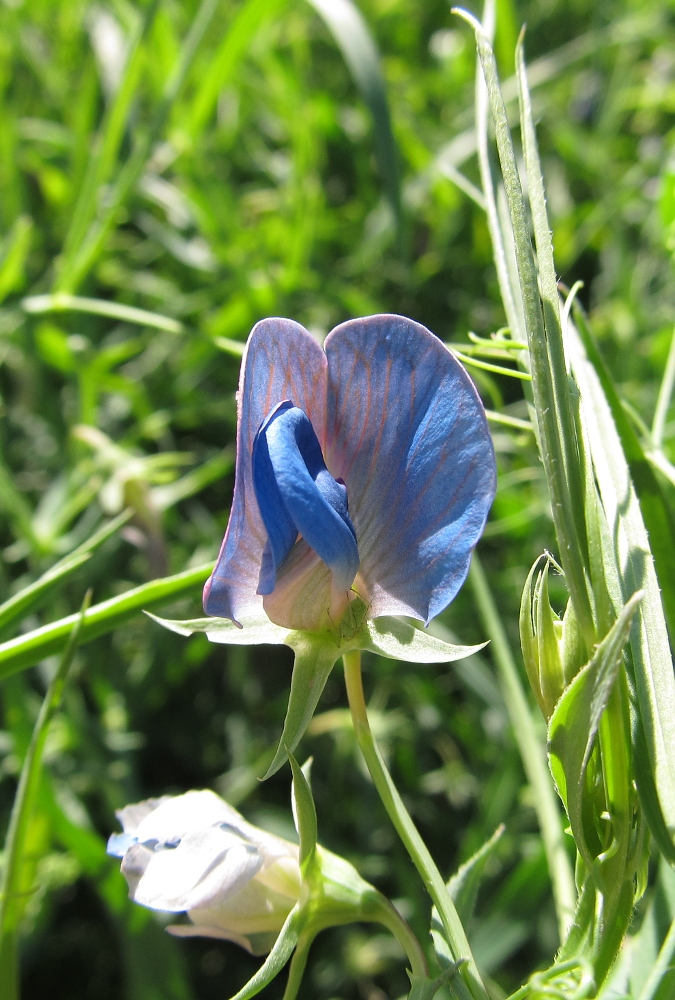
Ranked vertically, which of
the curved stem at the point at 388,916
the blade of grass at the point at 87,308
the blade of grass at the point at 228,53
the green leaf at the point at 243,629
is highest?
the blade of grass at the point at 228,53

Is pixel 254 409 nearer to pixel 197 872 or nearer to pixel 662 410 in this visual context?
pixel 197 872

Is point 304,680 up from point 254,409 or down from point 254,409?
down

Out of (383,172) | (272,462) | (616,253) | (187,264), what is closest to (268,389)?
(272,462)

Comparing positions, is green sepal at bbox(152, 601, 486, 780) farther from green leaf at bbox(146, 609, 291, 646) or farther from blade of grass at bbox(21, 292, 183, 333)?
blade of grass at bbox(21, 292, 183, 333)

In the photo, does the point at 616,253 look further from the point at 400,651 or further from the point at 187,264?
the point at 400,651

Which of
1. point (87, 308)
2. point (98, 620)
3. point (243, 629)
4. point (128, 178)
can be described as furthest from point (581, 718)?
point (128, 178)

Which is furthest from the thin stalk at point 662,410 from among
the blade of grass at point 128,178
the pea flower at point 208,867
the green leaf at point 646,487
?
the blade of grass at point 128,178

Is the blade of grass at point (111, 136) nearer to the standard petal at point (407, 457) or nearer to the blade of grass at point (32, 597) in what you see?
the blade of grass at point (32, 597)
